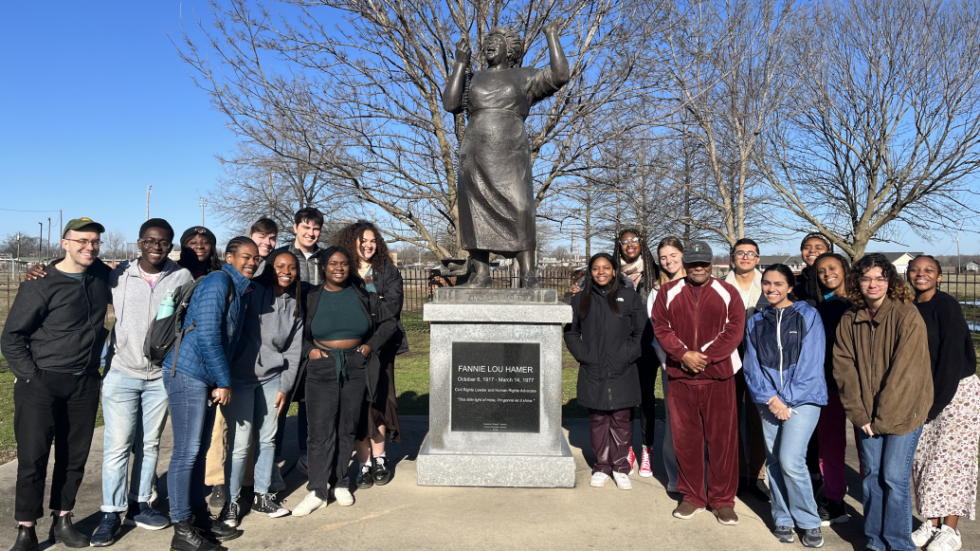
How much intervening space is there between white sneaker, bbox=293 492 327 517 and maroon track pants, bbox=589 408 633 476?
1950 millimetres

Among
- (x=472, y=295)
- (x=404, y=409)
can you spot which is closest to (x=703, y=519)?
(x=472, y=295)

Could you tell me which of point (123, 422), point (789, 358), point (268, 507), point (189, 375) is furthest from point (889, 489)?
point (123, 422)

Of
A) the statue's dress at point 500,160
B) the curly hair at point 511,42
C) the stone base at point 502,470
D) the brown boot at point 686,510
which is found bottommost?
the brown boot at point 686,510

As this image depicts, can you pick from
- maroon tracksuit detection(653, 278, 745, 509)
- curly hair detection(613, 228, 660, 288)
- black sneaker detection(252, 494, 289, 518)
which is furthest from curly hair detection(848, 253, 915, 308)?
black sneaker detection(252, 494, 289, 518)

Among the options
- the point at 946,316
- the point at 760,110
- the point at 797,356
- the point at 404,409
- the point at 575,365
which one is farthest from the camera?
the point at 760,110

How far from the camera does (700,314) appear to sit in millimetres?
4004

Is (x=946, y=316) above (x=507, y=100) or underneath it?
underneath

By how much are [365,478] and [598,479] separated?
66.2 inches

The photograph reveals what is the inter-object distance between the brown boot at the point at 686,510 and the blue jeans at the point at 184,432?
293 centimetres

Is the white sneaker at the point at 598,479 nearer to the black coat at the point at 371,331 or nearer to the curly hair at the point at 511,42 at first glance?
the black coat at the point at 371,331

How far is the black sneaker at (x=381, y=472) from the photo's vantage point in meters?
4.59

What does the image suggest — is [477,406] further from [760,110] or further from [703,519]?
[760,110]

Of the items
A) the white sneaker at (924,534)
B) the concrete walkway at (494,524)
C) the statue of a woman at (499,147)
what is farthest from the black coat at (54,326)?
the white sneaker at (924,534)

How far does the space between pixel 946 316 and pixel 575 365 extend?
282 inches
